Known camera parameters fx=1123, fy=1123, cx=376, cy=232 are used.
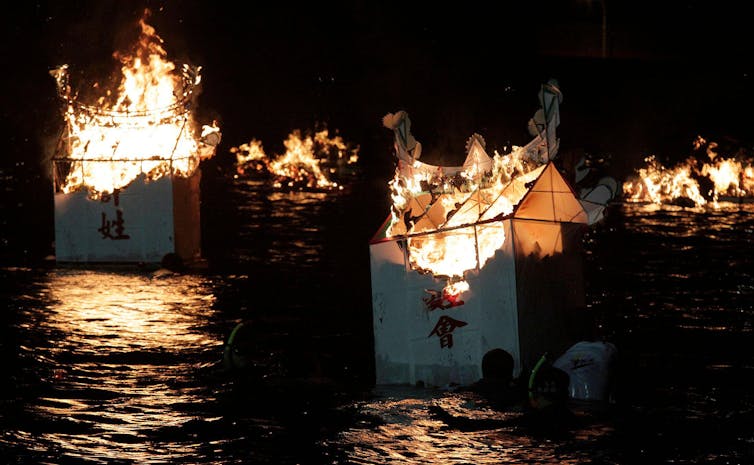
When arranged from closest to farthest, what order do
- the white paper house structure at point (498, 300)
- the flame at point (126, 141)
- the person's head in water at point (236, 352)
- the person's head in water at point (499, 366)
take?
the person's head in water at point (499, 366) → the white paper house structure at point (498, 300) → the person's head in water at point (236, 352) → the flame at point (126, 141)

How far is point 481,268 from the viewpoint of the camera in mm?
11828

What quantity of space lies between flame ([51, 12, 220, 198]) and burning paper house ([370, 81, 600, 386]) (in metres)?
11.7

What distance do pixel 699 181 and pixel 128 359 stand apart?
3302 centimetres

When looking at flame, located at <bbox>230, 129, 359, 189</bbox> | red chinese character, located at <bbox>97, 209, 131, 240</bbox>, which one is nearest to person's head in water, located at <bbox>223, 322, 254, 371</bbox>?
red chinese character, located at <bbox>97, 209, 131, 240</bbox>

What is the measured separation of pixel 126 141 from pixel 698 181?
1011 inches

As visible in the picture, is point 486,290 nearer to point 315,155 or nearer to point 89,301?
point 89,301

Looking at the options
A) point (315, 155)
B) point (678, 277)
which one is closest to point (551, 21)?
point (315, 155)

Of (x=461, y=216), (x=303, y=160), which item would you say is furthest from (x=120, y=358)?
(x=303, y=160)

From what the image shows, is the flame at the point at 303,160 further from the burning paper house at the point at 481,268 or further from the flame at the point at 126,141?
the burning paper house at the point at 481,268

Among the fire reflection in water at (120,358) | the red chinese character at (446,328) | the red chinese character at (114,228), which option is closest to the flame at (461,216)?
the red chinese character at (446,328)

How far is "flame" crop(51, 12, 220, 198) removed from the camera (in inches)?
938

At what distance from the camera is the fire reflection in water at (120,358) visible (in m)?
10.7

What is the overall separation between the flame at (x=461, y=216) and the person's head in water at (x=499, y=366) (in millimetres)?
838

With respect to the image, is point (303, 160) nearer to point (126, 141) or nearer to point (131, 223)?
point (126, 141)
